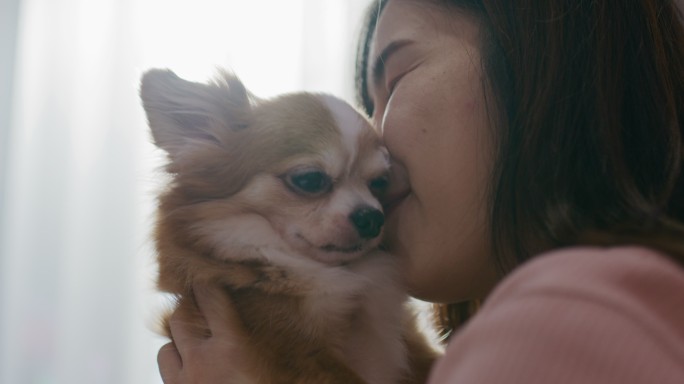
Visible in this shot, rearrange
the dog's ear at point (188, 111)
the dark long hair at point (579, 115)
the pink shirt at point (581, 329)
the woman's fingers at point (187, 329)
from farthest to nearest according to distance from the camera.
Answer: the dog's ear at point (188, 111) < the woman's fingers at point (187, 329) < the dark long hair at point (579, 115) < the pink shirt at point (581, 329)

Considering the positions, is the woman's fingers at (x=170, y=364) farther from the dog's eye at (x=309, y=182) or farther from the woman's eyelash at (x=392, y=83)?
the woman's eyelash at (x=392, y=83)

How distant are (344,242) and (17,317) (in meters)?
1.92

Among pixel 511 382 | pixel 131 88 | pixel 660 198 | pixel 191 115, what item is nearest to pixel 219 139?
pixel 191 115

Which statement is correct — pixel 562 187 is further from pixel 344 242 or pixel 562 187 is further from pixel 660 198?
pixel 344 242

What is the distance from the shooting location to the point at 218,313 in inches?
45.2

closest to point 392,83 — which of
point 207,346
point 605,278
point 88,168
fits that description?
point 207,346

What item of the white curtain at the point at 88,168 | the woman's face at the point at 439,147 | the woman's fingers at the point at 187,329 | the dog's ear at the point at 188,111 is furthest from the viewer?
the white curtain at the point at 88,168

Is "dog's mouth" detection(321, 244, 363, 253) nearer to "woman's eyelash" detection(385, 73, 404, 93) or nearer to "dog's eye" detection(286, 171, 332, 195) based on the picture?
"dog's eye" detection(286, 171, 332, 195)

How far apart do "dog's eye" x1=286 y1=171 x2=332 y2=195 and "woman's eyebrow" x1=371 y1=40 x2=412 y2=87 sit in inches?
9.2

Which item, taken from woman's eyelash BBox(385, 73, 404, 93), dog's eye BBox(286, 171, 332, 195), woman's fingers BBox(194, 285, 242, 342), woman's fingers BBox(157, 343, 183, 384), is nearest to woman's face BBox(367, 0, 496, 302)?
woman's eyelash BBox(385, 73, 404, 93)

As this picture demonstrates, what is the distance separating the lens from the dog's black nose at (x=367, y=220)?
1.17m

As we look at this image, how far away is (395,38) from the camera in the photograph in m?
1.21

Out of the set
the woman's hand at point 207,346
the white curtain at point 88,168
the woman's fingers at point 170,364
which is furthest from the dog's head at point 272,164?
the white curtain at point 88,168

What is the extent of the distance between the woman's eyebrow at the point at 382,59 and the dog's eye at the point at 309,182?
0.77ft
